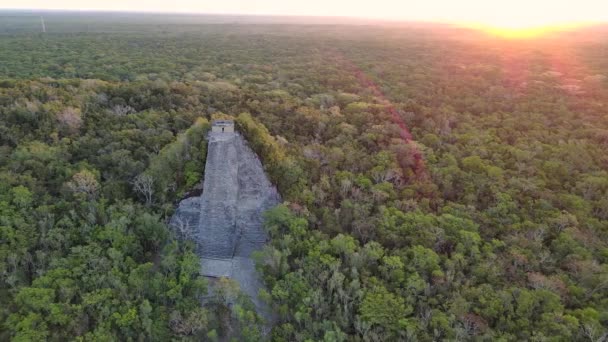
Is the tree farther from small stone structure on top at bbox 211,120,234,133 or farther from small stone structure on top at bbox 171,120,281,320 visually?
small stone structure on top at bbox 211,120,234,133

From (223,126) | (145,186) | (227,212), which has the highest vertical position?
(223,126)

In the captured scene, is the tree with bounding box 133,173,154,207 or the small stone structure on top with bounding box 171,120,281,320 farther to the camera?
the tree with bounding box 133,173,154,207

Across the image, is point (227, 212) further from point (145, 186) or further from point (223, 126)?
point (145, 186)

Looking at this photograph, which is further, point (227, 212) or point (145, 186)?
point (145, 186)

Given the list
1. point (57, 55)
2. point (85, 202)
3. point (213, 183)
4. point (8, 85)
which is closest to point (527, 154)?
point (213, 183)

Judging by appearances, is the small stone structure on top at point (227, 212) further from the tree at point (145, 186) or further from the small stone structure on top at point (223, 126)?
the tree at point (145, 186)

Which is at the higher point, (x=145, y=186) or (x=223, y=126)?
(x=223, y=126)

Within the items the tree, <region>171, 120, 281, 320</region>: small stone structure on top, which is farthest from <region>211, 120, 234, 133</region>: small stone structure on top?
the tree

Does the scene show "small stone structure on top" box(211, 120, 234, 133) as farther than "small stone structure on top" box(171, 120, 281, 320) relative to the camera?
Yes

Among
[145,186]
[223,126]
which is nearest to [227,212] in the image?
[223,126]

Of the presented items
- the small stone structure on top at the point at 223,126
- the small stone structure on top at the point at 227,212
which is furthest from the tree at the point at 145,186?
the small stone structure on top at the point at 223,126

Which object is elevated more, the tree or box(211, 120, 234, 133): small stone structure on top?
box(211, 120, 234, 133): small stone structure on top

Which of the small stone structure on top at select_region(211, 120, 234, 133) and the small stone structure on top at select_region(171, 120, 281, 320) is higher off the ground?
the small stone structure on top at select_region(211, 120, 234, 133)
